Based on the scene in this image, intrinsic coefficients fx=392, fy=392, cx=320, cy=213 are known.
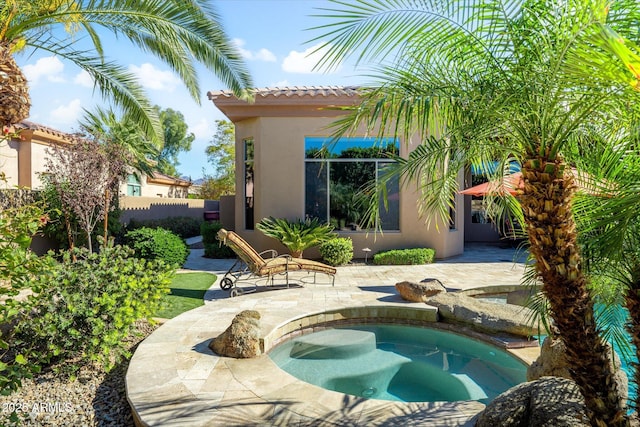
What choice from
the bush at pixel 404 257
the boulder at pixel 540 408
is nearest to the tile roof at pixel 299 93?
the bush at pixel 404 257

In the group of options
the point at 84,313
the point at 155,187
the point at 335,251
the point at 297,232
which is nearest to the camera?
the point at 84,313

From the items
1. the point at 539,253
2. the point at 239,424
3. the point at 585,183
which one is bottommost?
the point at 239,424

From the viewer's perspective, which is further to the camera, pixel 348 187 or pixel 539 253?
pixel 348 187

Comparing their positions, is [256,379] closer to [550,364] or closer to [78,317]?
[78,317]

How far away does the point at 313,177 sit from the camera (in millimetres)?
13273

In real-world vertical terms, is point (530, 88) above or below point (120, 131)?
below

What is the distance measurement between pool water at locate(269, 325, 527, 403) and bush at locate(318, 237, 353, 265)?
515 centimetres

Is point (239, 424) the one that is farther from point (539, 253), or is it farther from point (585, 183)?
point (585, 183)

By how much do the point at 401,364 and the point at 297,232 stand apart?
682 centimetres

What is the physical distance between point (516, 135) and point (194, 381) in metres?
3.95

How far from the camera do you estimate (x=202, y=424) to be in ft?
11.2

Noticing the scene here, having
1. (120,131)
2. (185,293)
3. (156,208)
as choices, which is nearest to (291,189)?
(185,293)

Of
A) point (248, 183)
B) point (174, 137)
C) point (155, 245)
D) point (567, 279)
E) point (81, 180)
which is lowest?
point (155, 245)

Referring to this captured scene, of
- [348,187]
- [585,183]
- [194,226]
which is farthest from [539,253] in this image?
[194,226]
